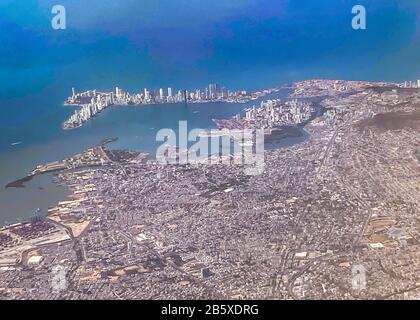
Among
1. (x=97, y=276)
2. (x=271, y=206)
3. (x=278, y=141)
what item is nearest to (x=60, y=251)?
(x=97, y=276)

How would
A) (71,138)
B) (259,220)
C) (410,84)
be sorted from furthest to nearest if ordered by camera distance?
(410,84)
(71,138)
(259,220)

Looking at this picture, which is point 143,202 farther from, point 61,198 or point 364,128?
point 364,128

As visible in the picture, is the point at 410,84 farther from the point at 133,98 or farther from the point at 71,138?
the point at 71,138

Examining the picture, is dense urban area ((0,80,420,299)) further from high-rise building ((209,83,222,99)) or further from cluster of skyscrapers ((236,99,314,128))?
high-rise building ((209,83,222,99))

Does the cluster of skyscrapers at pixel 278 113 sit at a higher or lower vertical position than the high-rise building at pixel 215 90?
lower

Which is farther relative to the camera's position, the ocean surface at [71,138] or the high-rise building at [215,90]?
the high-rise building at [215,90]

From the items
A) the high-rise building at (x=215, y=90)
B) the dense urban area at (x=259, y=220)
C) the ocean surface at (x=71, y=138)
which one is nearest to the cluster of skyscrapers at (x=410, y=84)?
the dense urban area at (x=259, y=220)

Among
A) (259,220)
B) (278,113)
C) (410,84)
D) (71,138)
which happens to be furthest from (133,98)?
(410,84)

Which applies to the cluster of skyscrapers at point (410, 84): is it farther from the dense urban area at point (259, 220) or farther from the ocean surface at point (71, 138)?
the ocean surface at point (71, 138)
